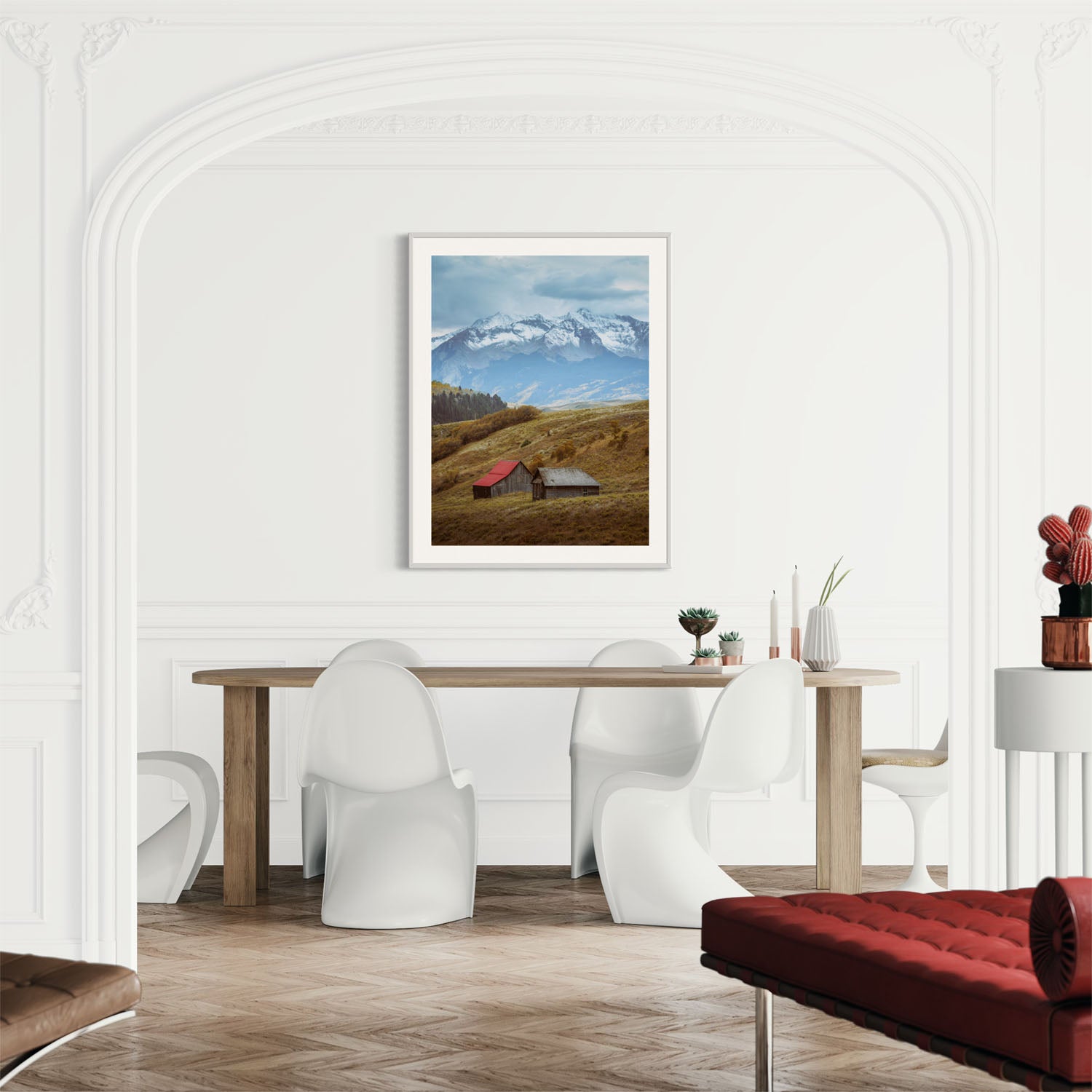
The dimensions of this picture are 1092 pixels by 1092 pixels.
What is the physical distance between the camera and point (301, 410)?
17.8 ft

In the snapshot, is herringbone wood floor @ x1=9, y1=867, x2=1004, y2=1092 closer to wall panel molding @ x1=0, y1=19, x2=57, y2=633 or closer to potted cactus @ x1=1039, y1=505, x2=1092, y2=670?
potted cactus @ x1=1039, y1=505, x2=1092, y2=670

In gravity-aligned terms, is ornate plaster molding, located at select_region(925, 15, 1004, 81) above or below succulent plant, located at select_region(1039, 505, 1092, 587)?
above

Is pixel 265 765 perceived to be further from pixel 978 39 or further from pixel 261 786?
pixel 978 39

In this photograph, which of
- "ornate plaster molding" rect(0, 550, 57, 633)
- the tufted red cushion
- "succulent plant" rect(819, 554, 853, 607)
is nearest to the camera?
the tufted red cushion

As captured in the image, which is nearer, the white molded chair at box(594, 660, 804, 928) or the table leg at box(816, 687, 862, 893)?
the white molded chair at box(594, 660, 804, 928)

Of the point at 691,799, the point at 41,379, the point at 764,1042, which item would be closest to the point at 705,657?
the point at 691,799

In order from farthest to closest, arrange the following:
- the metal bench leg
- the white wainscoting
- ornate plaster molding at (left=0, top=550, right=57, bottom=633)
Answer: the white wainscoting < ornate plaster molding at (left=0, top=550, right=57, bottom=633) < the metal bench leg

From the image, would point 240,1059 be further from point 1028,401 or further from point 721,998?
point 1028,401

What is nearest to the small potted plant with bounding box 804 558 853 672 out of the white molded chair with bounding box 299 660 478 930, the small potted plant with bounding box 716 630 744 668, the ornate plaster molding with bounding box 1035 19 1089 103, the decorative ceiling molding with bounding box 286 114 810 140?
the small potted plant with bounding box 716 630 744 668

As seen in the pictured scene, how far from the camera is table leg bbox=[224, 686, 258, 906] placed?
4520mm

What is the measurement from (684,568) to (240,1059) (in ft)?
9.97

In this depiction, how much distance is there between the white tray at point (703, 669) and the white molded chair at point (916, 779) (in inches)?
23.6

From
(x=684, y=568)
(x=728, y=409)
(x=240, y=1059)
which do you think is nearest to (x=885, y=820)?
(x=684, y=568)

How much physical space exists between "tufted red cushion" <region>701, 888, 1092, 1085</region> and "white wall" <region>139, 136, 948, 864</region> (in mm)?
2619
